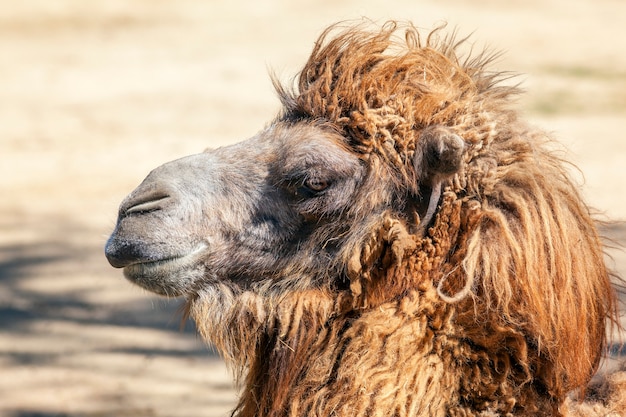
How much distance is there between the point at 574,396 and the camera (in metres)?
3.32

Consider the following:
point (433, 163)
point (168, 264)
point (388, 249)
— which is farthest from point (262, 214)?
point (433, 163)

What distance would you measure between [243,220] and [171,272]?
1.13ft

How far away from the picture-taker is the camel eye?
11.5ft

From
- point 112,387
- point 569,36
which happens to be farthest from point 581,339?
point 569,36

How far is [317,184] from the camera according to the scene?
350cm

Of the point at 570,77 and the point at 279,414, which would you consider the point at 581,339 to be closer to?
the point at 279,414

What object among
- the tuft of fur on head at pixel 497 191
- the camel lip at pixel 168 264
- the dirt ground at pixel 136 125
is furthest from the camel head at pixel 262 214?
the dirt ground at pixel 136 125

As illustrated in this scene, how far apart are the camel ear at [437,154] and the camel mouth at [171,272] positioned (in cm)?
92

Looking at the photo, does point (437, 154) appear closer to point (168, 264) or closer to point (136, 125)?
point (168, 264)

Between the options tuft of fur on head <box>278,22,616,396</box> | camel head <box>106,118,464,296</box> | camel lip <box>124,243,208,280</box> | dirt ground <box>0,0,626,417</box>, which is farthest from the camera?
dirt ground <box>0,0,626,417</box>

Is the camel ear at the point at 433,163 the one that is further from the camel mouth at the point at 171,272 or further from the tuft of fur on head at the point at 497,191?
the camel mouth at the point at 171,272

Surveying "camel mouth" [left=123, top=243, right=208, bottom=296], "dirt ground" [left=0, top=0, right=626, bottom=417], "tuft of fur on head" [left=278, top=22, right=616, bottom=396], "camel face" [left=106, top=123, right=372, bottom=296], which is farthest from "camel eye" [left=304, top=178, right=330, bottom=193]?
"dirt ground" [left=0, top=0, right=626, bottom=417]

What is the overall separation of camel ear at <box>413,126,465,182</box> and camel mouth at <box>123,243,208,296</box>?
92cm

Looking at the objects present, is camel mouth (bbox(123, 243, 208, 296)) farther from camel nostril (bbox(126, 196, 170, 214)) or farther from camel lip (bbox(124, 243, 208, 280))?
camel nostril (bbox(126, 196, 170, 214))
